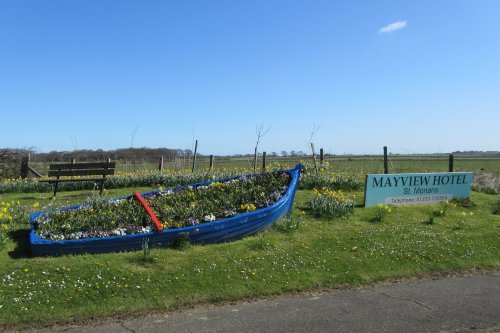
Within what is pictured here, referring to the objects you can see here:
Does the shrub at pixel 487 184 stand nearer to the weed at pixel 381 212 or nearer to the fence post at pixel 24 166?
the weed at pixel 381 212

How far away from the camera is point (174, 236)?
7.58 m

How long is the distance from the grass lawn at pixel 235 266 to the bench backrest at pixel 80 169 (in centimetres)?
493

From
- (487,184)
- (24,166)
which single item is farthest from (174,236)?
(24,166)

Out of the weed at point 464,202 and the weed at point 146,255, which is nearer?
the weed at point 146,255

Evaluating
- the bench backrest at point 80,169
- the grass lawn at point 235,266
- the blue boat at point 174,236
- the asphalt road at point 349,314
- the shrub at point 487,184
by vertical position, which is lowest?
the asphalt road at point 349,314

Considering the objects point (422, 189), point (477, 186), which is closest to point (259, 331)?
point (422, 189)

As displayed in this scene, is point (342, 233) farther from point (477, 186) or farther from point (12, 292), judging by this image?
point (477, 186)

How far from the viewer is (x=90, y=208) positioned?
27.9 ft

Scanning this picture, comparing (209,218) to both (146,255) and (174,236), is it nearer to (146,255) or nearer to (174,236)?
(174,236)

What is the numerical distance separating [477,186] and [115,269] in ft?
49.7

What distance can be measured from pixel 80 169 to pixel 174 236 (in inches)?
284

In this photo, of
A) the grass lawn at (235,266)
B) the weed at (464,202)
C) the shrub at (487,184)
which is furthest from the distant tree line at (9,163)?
the shrub at (487,184)

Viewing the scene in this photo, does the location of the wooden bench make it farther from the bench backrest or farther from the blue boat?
the blue boat

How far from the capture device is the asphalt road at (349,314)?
5.07 metres
